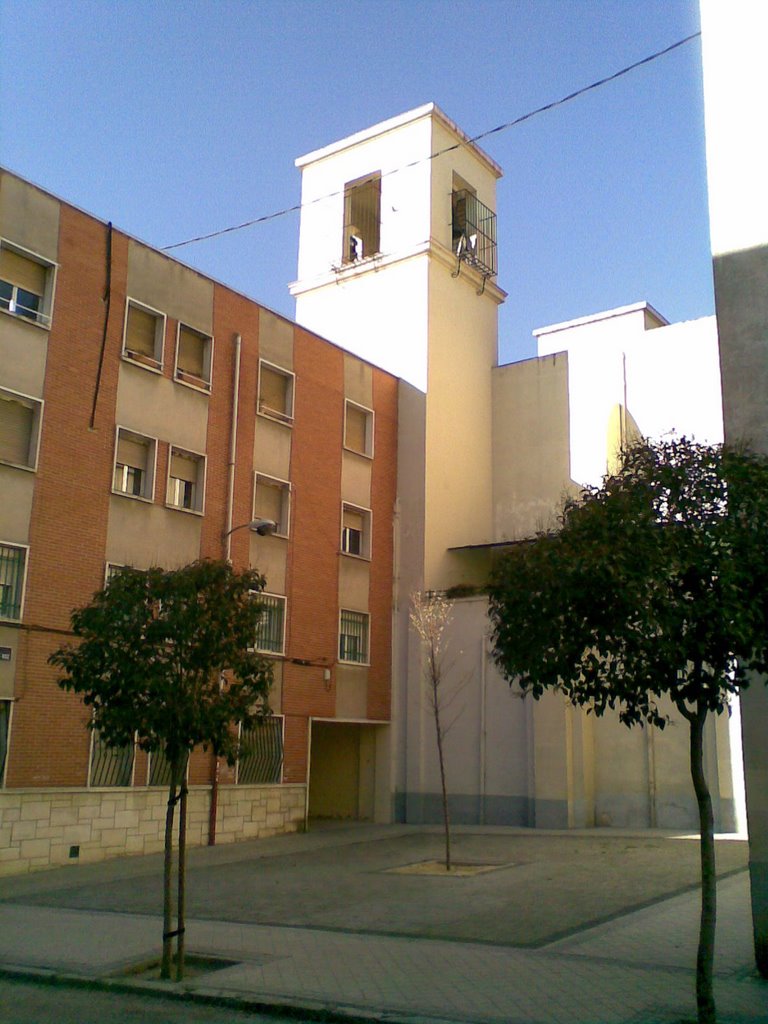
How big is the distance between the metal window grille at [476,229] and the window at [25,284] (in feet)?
44.4

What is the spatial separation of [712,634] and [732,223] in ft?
15.5

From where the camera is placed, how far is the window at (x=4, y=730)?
16688 mm

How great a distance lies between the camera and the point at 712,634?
23.7ft

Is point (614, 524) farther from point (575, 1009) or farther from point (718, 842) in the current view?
point (718, 842)

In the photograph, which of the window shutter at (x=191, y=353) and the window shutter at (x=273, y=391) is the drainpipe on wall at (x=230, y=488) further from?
the window shutter at (x=273, y=391)

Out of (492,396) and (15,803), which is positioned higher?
(492,396)

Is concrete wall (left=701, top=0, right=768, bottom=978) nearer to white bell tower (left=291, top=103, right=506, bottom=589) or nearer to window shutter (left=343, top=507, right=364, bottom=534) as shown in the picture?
window shutter (left=343, top=507, right=364, bottom=534)

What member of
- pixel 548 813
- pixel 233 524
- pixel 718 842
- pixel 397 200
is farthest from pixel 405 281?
pixel 718 842

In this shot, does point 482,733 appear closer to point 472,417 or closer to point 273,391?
point 472,417

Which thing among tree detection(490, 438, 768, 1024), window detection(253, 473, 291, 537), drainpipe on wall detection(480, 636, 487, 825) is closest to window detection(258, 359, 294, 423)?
window detection(253, 473, 291, 537)

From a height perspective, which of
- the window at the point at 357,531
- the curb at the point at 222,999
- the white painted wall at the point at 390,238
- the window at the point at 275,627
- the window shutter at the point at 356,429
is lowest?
the curb at the point at 222,999

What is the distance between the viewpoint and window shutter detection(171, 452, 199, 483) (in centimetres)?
2088

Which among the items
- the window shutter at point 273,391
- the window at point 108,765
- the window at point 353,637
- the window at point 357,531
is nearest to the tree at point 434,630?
the window at point 353,637

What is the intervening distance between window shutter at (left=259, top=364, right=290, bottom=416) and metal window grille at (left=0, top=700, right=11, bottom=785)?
9.05m
